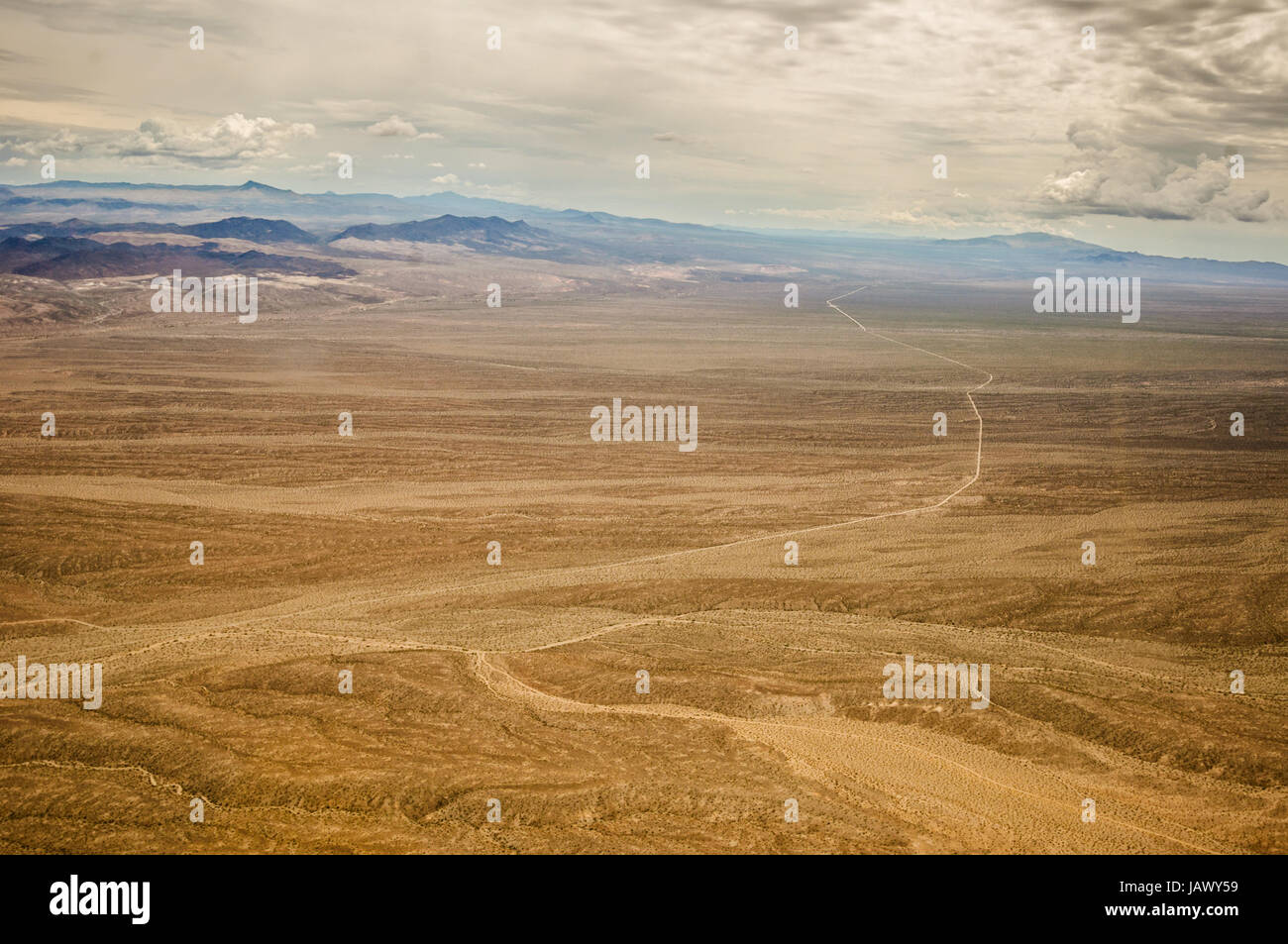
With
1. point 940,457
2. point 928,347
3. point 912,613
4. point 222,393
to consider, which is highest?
point 928,347

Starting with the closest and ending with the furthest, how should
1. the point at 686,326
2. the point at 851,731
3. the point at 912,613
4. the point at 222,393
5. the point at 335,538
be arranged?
the point at 851,731, the point at 912,613, the point at 335,538, the point at 222,393, the point at 686,326

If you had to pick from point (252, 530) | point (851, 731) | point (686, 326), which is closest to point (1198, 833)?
point (851, 731)

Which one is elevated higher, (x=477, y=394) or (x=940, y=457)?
(x=477, y=394)

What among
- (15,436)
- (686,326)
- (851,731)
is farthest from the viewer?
(686,326)

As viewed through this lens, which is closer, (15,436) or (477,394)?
(15,436)

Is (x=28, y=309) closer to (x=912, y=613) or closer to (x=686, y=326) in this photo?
(x=686, y=326)

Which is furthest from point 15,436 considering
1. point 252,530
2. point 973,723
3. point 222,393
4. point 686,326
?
point 686,326

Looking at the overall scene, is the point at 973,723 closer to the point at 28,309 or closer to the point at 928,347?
the point at 928,347
